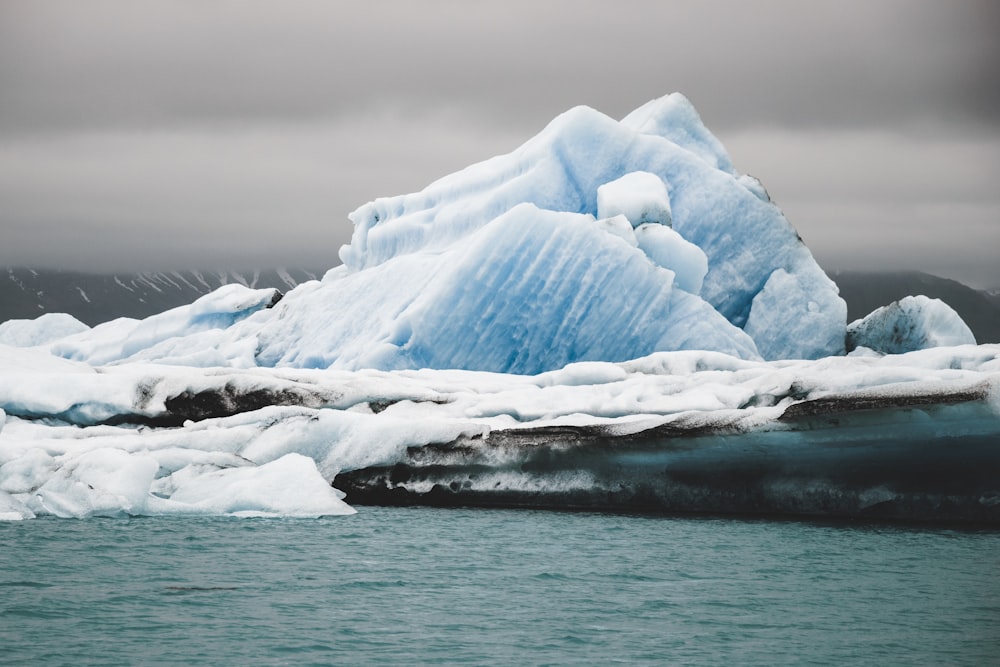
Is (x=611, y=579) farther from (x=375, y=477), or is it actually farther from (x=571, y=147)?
(x=571, y=147)

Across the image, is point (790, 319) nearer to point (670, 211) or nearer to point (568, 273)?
point (670, 211)

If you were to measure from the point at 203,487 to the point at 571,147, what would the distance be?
15.9m

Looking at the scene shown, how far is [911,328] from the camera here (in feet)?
94.6

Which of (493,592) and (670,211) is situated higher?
(670,211)

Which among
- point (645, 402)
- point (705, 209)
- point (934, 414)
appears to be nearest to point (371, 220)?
point (705, 209)

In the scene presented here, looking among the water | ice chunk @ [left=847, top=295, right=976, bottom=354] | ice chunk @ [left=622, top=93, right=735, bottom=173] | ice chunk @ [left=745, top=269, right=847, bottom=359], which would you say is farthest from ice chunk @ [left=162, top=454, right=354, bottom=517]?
ice chunk @ [left=622, top=93, right=735, bottom=173]

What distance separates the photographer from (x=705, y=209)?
28703 mm

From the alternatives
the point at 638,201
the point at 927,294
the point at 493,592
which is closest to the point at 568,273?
the point at 638,201

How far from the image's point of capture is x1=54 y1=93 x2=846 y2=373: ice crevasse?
952 inches

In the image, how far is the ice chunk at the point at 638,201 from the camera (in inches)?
1036

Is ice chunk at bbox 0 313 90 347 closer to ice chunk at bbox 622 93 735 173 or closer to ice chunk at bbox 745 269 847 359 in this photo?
ice chunk at bbox 622 93 735 173

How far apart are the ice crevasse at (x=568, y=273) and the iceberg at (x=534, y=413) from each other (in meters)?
0.07

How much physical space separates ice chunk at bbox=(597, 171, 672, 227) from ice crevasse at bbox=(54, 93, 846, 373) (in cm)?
4

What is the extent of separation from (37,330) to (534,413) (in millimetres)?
30828
